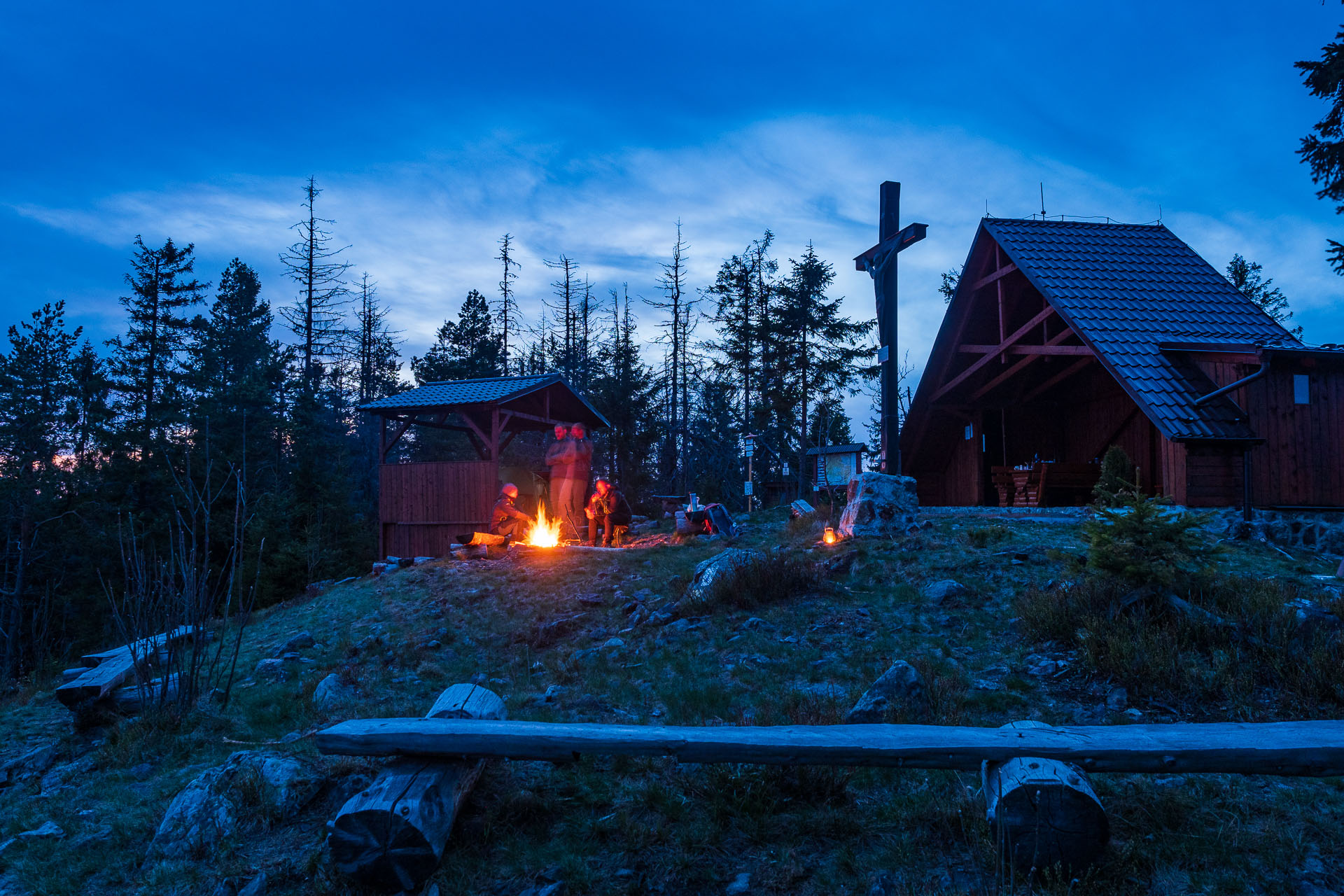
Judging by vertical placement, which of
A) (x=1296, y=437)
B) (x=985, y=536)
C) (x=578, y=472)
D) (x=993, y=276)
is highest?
(x=993, y=276)

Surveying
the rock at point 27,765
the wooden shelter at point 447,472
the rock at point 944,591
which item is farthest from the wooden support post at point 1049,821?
the wooden shelter at point 447,472

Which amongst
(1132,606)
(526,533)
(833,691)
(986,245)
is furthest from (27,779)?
(986,245)

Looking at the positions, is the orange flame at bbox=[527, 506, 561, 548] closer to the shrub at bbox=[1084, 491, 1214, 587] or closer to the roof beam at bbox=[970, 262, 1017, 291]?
the roof beam at bbox=[970, 262, 1017, 291]

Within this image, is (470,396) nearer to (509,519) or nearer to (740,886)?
(509,519)

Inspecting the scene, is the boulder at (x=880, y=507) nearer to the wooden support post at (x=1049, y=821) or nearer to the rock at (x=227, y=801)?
the wooden support post at (x=1049, y=821)

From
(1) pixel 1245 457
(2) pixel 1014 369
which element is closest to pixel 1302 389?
(1) pixel 1245 457

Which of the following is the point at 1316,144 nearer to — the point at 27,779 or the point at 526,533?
the point at 526,533

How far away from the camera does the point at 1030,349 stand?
45.5 feet

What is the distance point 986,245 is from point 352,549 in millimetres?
19422

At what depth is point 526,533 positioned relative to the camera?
1642 centimetres

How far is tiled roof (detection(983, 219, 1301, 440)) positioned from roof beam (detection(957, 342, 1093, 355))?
2.19 ft

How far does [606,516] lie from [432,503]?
4.57 metres

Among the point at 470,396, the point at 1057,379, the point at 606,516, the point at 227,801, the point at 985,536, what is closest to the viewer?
the point at 227,801

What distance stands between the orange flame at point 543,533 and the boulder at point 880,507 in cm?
714
